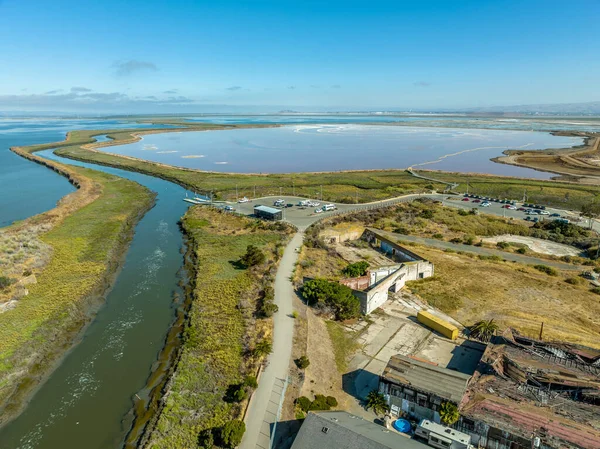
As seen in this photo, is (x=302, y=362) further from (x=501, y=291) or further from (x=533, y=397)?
(x=501, y=291)

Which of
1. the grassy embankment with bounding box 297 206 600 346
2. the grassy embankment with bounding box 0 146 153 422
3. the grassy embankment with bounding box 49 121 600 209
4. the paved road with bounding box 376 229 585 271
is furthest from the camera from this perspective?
the grassy embankment with bounding box 49 121 600 209

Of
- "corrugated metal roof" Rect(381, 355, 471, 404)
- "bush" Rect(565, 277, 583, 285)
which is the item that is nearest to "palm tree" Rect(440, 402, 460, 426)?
"corrugated metal roof" Rect(381, 355, 471, 404)

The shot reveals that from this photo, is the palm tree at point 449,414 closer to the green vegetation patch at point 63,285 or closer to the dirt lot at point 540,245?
the green vegetation patch at point 63,285

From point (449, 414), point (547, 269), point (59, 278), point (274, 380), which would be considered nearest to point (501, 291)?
point (547, 269)

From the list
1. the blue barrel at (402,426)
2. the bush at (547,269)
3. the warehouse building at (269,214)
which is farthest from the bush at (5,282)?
the bush at (547,269)

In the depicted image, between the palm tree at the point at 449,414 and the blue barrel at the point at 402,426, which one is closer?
the palm tree at the point at 449,414

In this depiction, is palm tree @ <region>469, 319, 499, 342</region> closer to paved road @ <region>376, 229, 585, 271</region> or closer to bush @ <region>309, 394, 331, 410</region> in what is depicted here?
bush @ <region>309, 394, 331, 410</region>
